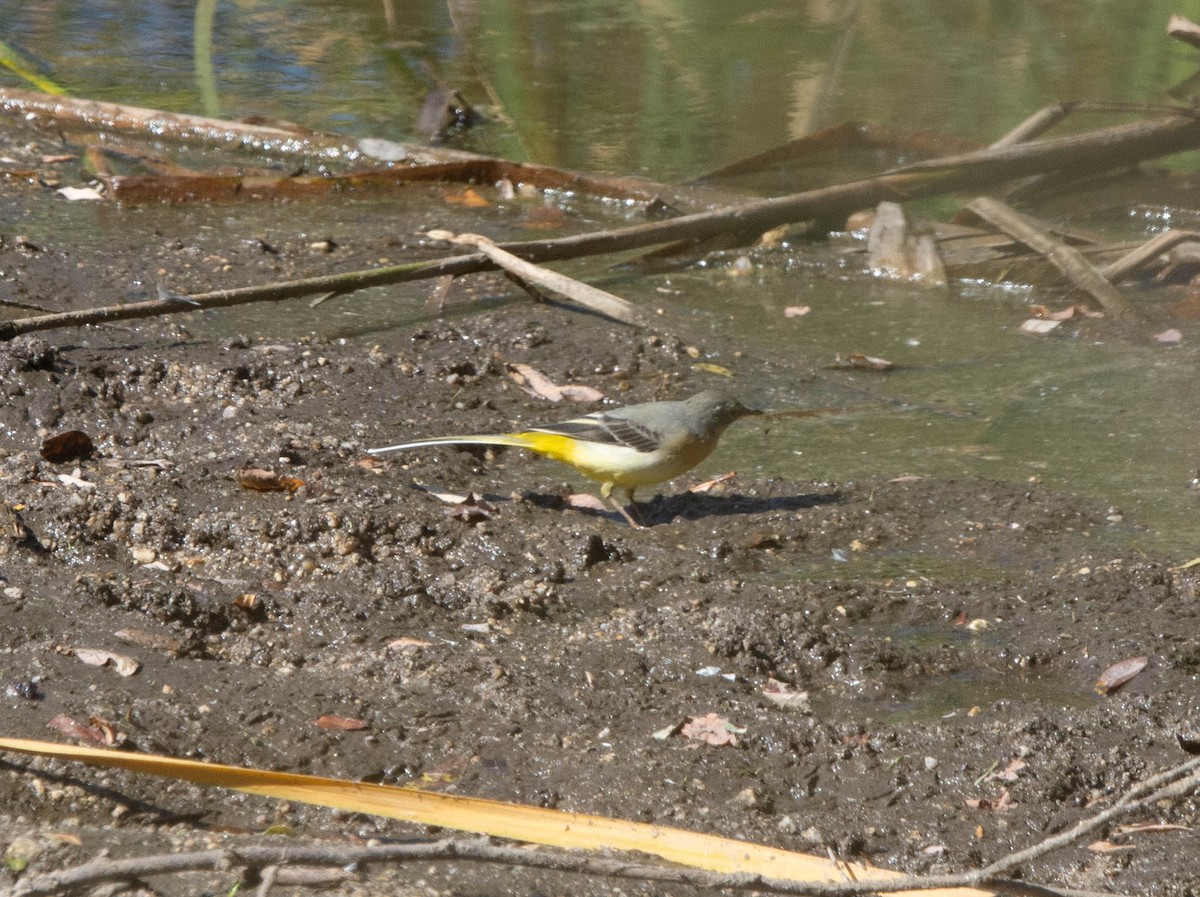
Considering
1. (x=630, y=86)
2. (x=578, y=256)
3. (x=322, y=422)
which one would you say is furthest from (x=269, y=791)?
(x=630, y=86)

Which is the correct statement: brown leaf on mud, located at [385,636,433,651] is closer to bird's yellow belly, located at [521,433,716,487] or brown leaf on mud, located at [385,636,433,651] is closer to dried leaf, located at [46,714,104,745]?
dried leaf, located at [46,714,104,745]

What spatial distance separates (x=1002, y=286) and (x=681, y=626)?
14.0 feet

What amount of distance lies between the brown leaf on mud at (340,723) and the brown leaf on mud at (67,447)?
203cm

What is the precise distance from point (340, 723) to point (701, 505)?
2.16 metres

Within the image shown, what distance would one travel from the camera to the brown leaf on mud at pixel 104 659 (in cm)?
377

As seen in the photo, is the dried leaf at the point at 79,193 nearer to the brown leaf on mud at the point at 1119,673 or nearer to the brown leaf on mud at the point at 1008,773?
the brown leaf on mud at the point at 1119,673

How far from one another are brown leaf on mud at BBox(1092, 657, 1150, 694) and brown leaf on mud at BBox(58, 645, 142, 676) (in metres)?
2.71

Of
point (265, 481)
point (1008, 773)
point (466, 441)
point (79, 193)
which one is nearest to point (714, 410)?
point (466, 441)

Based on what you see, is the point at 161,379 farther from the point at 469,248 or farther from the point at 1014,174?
the point at 1014,174

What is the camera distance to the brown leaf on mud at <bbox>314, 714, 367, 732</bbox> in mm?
3631

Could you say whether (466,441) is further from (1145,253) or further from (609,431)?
(1145,253)

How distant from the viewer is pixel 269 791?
319 centimetres

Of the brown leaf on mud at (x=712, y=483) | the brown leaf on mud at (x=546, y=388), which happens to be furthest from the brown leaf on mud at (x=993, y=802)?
the brown leaf on mud at (x=546, y=388)

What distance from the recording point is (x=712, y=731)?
3.74 meters
